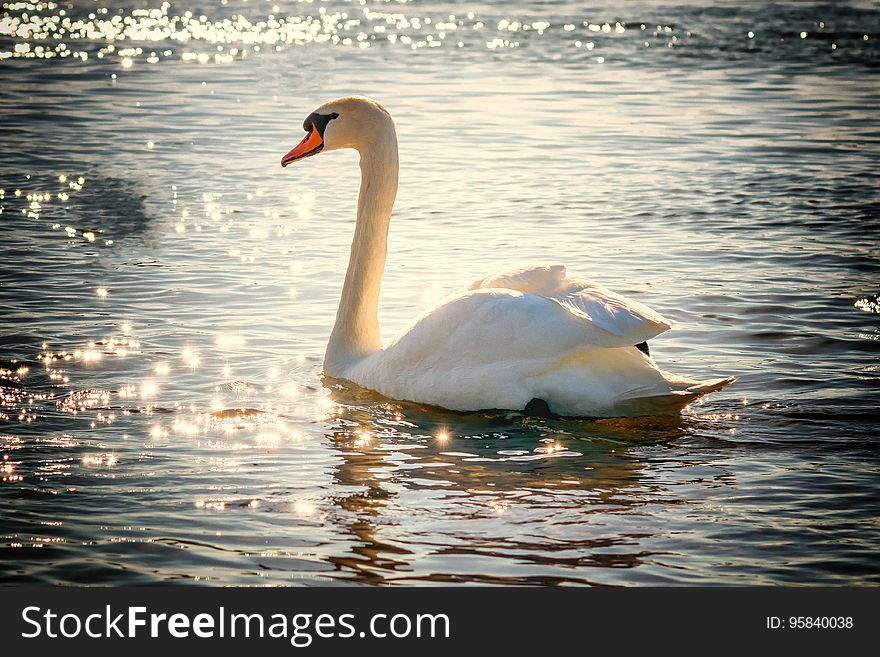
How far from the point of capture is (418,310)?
1092 centimetres

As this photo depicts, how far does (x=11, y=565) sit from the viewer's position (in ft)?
20.0

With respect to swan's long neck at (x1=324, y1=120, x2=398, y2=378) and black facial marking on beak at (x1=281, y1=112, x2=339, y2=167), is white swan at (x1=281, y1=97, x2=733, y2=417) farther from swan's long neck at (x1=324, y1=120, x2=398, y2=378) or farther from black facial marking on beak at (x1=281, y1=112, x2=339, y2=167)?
black facial marking on beak at (x1=281, y1=112, x2=339, y2=167)

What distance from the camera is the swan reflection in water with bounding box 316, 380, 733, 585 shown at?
616 centimetres

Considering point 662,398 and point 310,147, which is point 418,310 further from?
point 662,398

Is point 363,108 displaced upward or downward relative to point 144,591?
upward

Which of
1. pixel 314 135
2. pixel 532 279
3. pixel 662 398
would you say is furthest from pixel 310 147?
pixel 662 398

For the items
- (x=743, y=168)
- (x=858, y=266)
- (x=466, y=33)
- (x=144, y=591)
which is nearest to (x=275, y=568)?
(x=144, y=591)

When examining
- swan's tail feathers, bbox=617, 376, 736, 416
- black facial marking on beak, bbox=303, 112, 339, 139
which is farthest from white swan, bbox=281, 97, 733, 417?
black facial marking on beak, bbox=303, 112, 339, 139

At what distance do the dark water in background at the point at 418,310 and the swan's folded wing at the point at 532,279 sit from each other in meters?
0.83

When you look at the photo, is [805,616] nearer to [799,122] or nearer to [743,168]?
[743,168]

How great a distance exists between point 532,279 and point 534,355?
72 centimetres

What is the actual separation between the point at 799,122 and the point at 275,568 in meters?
16.0

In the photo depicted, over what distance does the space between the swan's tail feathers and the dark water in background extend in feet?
0.73

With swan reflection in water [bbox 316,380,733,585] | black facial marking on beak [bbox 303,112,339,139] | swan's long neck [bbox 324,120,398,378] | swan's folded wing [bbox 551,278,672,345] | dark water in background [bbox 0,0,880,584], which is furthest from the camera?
black facial marking on beak [bbox 303,112,339,139]
